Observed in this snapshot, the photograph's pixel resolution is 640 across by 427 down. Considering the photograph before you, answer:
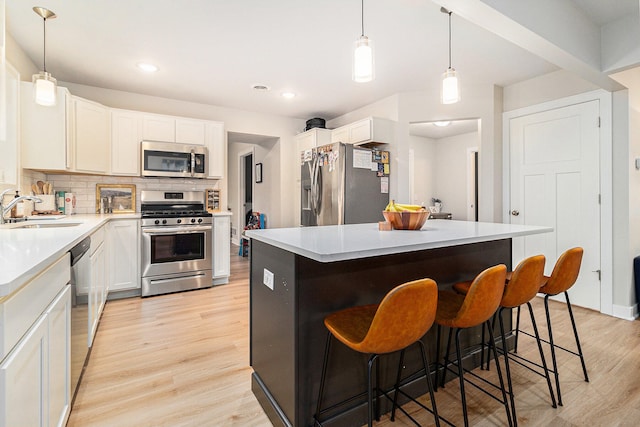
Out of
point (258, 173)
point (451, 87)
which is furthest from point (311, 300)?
point (258, 173)

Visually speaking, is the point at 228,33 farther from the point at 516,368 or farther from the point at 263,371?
the point at 516,368

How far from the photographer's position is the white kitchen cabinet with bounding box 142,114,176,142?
390 centimetres

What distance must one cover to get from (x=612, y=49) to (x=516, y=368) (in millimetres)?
2549

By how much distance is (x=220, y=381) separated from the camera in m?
1.97

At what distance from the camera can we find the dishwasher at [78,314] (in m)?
1.59

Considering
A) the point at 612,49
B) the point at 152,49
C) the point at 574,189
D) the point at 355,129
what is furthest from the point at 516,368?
the point at 152,49

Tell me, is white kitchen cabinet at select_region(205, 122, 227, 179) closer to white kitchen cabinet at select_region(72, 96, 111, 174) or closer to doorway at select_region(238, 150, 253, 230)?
white kitchen cabinet at select_region(72, 96, 111, 174)

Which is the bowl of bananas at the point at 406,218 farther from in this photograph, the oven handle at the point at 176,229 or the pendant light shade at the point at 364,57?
the oven handle at the point at 176,229

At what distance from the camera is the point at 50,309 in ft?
4.02

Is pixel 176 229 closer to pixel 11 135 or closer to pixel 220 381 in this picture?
pixel 11 135

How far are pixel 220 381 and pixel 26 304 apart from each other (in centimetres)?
127

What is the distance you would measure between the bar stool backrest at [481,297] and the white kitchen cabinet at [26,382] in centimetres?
153

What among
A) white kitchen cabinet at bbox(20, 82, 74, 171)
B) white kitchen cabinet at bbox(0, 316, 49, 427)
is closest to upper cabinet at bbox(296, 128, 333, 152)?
white kitchen cabinet at bbox(20, 82, 74, 171)

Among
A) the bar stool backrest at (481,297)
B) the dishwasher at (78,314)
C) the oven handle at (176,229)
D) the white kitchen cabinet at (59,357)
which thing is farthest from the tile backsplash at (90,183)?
the bar stool backrest at (481,297)
